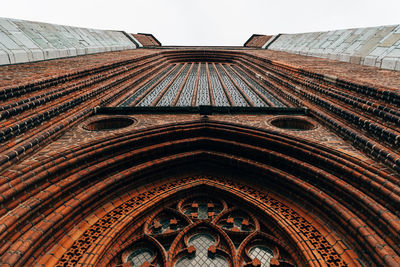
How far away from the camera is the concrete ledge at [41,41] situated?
8.96m

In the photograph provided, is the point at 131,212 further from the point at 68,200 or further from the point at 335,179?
the point at 335,179

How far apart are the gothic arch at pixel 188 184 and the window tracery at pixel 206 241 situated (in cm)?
51

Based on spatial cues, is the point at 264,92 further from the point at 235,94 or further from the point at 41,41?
the point at 41,41

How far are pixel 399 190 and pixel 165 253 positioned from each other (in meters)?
3.99

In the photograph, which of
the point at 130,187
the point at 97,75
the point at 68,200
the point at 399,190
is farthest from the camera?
the point at 97,75

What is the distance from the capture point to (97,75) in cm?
953

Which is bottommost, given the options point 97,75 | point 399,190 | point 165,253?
point 165,253

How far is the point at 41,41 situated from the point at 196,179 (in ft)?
33.7

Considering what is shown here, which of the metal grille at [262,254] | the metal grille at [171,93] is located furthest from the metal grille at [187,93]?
the metal grille at [262,254]

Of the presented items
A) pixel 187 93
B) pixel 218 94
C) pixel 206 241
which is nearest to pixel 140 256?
pixel 206 241

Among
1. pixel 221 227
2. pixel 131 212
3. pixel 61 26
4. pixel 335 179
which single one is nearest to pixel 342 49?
pixel 335 179

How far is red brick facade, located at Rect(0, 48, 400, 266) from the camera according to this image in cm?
388

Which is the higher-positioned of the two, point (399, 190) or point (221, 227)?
point (399, 190)

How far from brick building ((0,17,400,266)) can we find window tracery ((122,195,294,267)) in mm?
24
